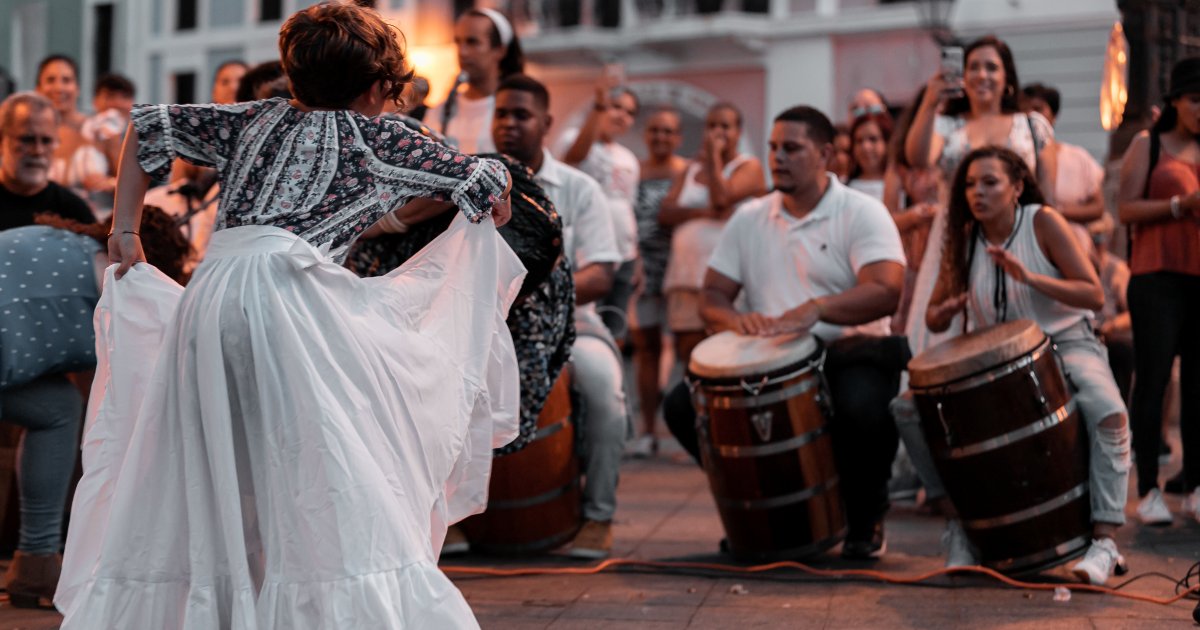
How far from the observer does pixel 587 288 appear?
6695 mm

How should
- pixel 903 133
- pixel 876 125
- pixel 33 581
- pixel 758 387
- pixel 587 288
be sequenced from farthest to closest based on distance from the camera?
pixel 876 125 < pixel 903 133 < pixel 587 288 < pixel 758 387 < pixel 33 581

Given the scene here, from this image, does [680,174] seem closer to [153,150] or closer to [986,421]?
[986,421]

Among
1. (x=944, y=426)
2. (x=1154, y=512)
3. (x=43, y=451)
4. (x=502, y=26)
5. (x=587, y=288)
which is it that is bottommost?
(x=1154, y=512)

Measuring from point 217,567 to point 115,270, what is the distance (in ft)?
2.99

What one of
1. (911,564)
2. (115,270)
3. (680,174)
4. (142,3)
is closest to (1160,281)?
(911,564)

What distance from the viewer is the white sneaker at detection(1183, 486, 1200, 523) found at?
6879 millimetres

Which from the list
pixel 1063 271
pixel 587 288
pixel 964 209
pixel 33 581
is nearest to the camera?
pixel 33 581

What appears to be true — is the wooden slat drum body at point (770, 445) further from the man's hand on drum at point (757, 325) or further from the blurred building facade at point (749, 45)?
the blurred building facade at point (749, 45)

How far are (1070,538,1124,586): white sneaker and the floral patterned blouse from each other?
2.68 meters

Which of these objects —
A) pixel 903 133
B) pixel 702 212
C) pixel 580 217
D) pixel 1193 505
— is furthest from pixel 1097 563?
pixel 702 212

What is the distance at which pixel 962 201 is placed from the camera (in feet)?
20.7

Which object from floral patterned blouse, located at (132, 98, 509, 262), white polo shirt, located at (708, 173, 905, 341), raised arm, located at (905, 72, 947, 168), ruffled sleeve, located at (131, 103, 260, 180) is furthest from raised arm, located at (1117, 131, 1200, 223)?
ruffled sleeve, located at (131, 103, 260, 180)

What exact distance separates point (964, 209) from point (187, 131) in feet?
10.9

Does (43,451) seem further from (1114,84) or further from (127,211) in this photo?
(1114,84)
